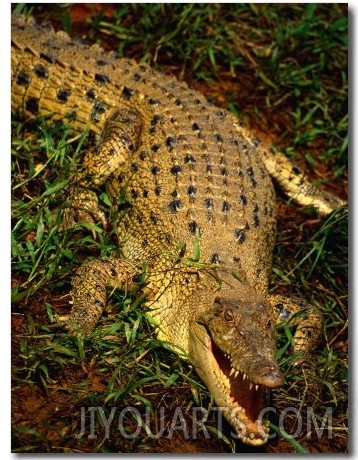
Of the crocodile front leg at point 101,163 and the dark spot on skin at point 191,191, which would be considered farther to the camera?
the crocodile front leg at point 101,163

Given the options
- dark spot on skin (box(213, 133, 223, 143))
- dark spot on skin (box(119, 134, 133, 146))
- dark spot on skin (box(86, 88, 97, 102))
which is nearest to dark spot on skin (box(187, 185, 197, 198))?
dark spot on skin (box(213, 133, 223, 143))

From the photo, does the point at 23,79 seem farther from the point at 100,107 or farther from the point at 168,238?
the point at 168,238

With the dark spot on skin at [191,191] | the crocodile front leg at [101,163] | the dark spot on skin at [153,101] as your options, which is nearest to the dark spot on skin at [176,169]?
the dark spot on skin at [191,191]

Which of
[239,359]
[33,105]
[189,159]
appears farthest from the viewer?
[33,105]

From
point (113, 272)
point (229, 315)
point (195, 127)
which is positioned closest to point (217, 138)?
point (195, 127)

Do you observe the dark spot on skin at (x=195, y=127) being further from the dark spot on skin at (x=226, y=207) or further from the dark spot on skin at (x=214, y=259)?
the dark spot on skin at (x=214, y=259)

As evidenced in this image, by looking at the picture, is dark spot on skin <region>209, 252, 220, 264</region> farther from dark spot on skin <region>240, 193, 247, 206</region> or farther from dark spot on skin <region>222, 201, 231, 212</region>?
dark spot on skin <region>240, 193, 247, 206</region>
